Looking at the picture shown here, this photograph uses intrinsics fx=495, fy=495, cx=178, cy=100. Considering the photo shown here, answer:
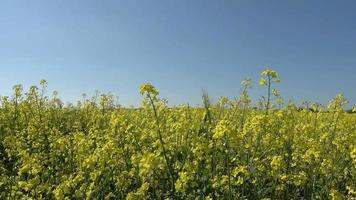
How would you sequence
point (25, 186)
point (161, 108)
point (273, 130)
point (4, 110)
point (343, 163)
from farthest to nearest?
point (4, 110), point (161, 108), point (273, 130), point (343, 163), point (25, 186)

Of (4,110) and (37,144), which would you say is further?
(4,110)

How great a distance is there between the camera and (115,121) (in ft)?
18.1

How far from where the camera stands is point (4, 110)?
435 inches

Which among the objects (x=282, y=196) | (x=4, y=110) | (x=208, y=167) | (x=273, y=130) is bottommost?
(x=282, y=196)

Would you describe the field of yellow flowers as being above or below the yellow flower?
below

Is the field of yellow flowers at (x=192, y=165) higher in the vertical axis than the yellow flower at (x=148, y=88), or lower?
lower

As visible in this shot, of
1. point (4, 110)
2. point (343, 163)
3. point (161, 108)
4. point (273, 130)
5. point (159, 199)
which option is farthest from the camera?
point (4, 110)

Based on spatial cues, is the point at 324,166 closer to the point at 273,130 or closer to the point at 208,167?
the point at 208,167

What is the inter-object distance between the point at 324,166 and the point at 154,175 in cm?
185

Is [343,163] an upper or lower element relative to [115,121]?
lower

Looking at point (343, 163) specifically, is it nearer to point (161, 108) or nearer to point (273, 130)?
point (273, 130)

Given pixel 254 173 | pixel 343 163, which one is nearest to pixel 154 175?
pixel 254 173

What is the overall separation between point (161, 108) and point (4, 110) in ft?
15.3

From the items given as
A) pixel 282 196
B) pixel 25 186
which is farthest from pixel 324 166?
pixel 25 186
